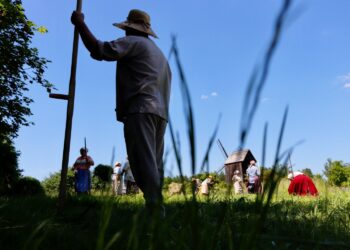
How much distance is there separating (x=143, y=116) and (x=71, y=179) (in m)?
24.9

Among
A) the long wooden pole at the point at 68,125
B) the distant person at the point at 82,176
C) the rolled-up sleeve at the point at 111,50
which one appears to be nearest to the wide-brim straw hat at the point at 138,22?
the rolled-up sleeve at the point at 111,50

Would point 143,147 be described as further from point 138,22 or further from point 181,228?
point 181,228

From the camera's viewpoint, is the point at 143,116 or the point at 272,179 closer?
the point at 272,179

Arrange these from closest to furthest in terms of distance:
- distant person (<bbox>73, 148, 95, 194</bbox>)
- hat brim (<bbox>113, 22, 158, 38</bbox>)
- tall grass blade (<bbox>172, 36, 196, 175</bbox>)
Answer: tall grass blade (<bbox>172, 36, 196, 175</bbox>) → hat brim (<bbox>113, 22, 158, 38</bbox>) → distant person (<bbox>73, 148, 95, 194</bbox>)

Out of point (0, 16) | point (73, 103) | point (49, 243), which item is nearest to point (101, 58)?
point (73, 103)

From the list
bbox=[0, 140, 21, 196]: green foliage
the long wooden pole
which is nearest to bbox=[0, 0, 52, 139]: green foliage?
bbox=[0, 140, 21, 196]: green foliage

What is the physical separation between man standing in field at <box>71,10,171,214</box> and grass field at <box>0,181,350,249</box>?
1.75 ft

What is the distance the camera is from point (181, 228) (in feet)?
2.30

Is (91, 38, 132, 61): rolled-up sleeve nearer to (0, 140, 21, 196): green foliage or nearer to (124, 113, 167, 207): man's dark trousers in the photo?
(124, 113, 167, 207): man's dark trousers

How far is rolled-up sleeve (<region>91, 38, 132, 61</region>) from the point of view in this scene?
3596 millimetres

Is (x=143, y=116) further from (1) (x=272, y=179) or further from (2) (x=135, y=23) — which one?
(1) (x=272, y=179)

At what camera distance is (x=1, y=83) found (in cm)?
1962

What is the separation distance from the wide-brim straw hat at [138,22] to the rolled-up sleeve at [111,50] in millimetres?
367

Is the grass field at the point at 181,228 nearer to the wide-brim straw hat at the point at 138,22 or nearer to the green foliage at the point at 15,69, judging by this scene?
the wide-brim straw hat at the point at 138,22
